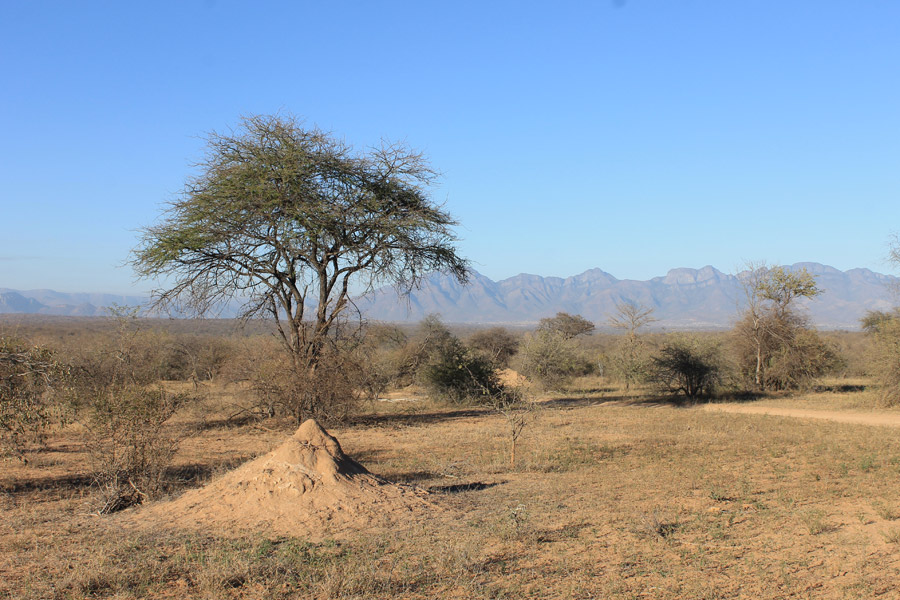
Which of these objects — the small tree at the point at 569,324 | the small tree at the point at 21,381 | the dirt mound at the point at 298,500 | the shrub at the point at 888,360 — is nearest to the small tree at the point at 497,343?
the small tree at the point at 569,324

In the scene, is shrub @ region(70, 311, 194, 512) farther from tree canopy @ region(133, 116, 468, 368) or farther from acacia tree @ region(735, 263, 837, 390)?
acacia tree @ region(735, 263, 837, 390)

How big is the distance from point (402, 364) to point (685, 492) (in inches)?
693

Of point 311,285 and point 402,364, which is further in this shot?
point 402,364

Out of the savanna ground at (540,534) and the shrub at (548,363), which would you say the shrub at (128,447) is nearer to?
the savanna ground at (540,534)

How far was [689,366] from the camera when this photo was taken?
80.3 ft

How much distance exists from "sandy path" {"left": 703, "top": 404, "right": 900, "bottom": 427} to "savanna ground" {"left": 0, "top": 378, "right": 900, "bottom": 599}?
4740mm

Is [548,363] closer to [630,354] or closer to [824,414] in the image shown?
[630,354]

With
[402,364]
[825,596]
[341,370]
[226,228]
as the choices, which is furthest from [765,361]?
[825,596]

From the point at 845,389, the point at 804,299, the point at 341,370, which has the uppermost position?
the point at 804,299

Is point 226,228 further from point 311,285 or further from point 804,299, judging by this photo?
point 804,299

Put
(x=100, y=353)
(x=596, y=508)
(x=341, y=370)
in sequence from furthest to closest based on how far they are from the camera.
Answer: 1. (x=100, y=353)
2. (x=341, y=370)
3. (x=596, y=508)

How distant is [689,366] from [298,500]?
2030cm

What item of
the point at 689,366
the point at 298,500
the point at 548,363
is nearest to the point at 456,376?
the point at 548,363

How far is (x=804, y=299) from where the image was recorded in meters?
28.4
